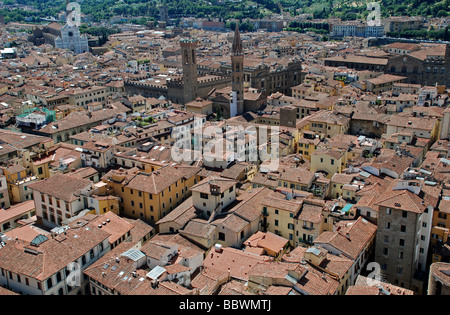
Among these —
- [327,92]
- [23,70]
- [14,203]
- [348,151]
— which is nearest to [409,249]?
[348,151]

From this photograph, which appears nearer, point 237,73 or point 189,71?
point 237,73

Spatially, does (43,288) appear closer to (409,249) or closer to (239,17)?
(409,249)

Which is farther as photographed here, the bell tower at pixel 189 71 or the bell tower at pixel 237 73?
the bell tower at pixel 189 71

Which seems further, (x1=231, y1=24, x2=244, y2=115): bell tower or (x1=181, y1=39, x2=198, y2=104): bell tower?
(x1=181, y1=39, x2=198, y2=104): bell tower
